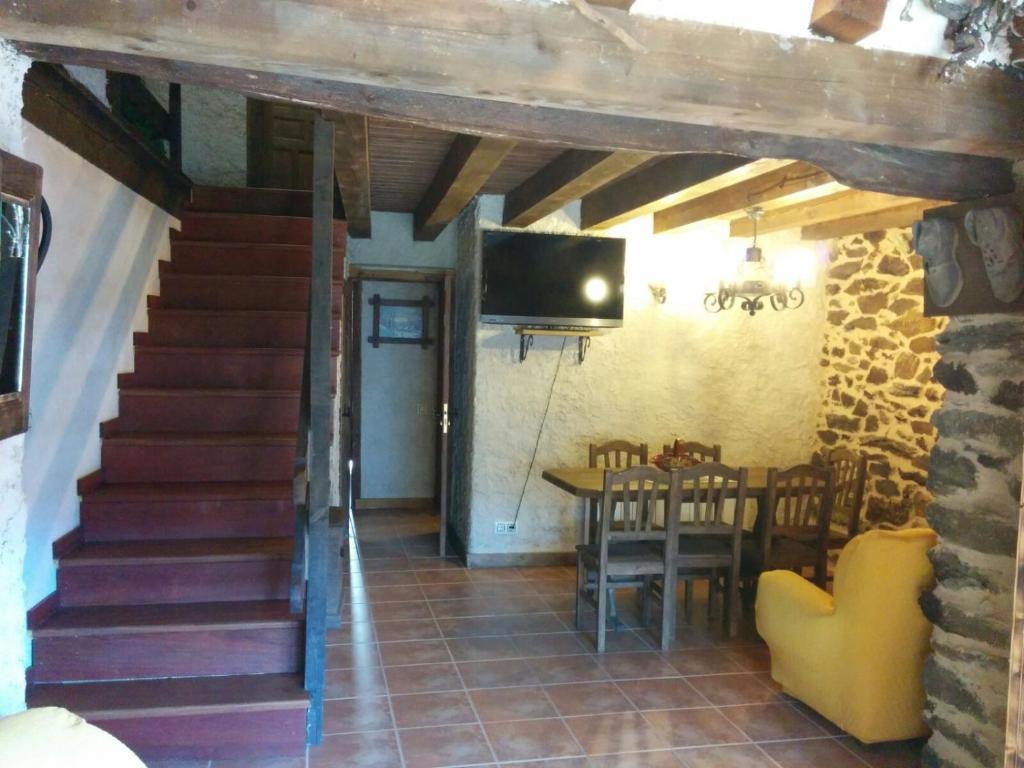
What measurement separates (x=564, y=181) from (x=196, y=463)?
7.05 feet

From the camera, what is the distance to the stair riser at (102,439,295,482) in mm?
3314

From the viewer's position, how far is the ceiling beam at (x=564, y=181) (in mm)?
3186

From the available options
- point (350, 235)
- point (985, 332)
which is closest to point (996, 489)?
point (985, 332)

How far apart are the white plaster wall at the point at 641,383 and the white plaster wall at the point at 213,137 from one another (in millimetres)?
2226

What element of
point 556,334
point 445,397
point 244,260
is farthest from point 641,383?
point 244,260

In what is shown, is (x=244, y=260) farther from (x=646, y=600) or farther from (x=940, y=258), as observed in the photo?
(x=940, y=258)

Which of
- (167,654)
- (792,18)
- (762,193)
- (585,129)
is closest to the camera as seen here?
(792,18)

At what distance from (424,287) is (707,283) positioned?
8.69ft

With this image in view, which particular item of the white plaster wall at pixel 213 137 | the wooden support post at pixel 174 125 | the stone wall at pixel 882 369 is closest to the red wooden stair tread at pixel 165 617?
the wooden support post at pixel 174 125

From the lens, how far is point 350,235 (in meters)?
5.75

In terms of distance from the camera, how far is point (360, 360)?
22.1 ft

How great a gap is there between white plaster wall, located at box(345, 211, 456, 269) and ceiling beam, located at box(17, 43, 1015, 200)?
12.9 feet

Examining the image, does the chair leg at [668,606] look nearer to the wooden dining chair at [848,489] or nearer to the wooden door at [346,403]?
the wooden dining chair at [848,489]

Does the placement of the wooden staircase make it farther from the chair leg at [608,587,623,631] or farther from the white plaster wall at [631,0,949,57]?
the white plaster wall at [631,0,949,57]
